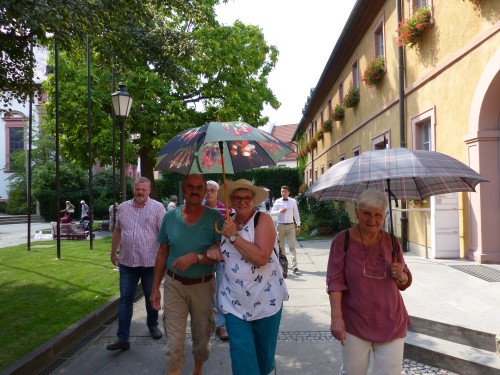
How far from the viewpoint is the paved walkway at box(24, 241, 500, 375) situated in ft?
13.5

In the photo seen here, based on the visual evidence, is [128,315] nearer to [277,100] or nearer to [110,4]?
[110,4]

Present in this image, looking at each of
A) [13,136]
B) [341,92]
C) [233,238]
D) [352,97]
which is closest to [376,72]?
[352,97]

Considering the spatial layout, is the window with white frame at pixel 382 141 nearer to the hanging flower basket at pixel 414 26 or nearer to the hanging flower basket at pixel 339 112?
the hanging flower basket at pixel 414 26

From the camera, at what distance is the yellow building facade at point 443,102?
24.2 ft

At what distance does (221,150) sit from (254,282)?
3.44 ft

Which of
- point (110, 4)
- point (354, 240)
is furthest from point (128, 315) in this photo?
point (110, 4)

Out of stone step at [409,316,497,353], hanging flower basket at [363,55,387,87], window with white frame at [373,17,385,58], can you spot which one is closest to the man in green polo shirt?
stone step at [409,316,497,353]

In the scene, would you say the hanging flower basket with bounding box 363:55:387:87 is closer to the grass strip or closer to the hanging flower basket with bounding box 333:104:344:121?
the hanging flower basket with bounding box 333:104:344:121

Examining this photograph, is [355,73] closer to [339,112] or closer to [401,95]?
[339,112]

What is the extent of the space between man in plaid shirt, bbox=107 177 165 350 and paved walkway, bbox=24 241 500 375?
1.16 ft

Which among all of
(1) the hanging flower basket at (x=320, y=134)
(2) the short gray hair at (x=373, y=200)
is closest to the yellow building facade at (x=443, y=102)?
(2) the short gray hair at (x=373, y=200)

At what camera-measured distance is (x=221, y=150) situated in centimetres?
333

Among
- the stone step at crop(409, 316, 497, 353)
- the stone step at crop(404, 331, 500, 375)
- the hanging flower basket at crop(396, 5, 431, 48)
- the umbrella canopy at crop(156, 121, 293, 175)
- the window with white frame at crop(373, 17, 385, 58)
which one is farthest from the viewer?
the window with white frame at crop(373, 17, 385, 58)

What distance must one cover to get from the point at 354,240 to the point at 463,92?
6.55 metres
